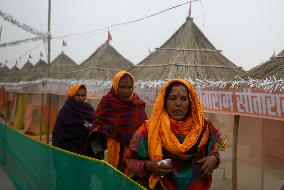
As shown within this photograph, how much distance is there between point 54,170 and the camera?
358 cm

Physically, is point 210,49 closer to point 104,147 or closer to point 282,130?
point 282,130

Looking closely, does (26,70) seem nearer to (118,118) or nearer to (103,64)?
(103,64)

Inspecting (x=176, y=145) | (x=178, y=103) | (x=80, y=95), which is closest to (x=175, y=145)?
(x=176, y=145)

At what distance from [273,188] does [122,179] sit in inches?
208

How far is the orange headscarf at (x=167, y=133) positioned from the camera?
2.29 meters

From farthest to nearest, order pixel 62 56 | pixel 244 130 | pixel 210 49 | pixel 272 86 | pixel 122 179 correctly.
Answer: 1. pixel 62 56
2. pixel 210 49
3. pixel 244 130
4. pixel 272 86
5. pixel 122 179

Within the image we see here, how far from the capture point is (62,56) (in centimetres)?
2114

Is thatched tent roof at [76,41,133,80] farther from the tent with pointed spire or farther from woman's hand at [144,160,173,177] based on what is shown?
woman's hand at [144,160,173,177]

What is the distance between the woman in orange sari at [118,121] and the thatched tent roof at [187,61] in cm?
404

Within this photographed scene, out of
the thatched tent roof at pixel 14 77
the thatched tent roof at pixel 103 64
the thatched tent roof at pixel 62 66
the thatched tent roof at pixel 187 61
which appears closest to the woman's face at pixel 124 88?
the thatched tent roof at pixel 187 61

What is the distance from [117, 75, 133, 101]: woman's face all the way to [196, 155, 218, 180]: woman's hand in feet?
5.80

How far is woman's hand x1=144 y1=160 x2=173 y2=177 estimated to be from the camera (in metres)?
2.20

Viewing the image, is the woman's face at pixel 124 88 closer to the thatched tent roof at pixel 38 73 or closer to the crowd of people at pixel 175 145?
the crowd of people at pixel 175 145

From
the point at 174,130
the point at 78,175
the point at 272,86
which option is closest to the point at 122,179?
the point at 174,130
